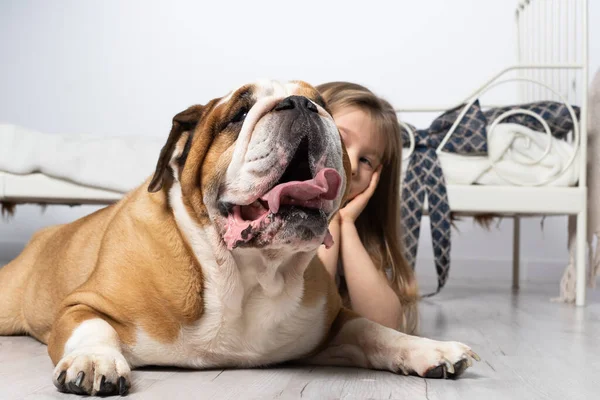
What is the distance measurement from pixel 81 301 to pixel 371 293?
914mm

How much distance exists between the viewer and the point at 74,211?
5.47 m

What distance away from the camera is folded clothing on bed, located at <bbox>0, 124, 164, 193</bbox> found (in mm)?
3475

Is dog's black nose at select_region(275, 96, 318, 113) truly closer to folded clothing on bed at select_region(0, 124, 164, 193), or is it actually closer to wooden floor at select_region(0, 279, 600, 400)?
wooden floor at select_region(0, 279, 600, 400)

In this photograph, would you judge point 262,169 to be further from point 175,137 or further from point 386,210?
point 386,210

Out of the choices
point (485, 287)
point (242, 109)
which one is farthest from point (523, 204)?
point (242, 109)

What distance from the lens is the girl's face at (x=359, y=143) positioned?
7.19 feet

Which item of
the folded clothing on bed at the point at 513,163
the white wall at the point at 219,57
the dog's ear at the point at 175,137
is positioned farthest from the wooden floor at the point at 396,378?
the white wall at the point at 219,57

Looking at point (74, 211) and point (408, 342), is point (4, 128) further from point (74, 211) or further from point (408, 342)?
point (408, 342)

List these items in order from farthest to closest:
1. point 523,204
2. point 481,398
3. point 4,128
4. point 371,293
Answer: point 4,128
point 523,204
point 371,293
point 481,398

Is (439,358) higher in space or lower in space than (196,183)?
lower

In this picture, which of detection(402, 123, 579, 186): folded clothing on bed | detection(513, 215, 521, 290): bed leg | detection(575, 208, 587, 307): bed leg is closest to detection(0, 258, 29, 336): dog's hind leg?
detection(402, 123, 579, 186): folded clothing on bed

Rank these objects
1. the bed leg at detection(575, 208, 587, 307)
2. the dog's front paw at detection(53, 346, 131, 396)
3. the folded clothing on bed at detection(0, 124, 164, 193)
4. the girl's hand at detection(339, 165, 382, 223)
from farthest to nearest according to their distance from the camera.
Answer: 1. the folded clothing on bed at detection(0, 124, 164, 193)
2. the bed leg at detection(575, 208, 587, 307)
3. the girl's hand at detection(339, 165, 382, 223)
4. the dog's front paw at detection(53, 346, 131, 396)

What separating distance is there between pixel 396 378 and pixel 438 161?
6.63 feet

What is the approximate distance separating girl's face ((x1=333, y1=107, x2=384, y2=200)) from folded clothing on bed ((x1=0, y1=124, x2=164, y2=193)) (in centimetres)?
150
